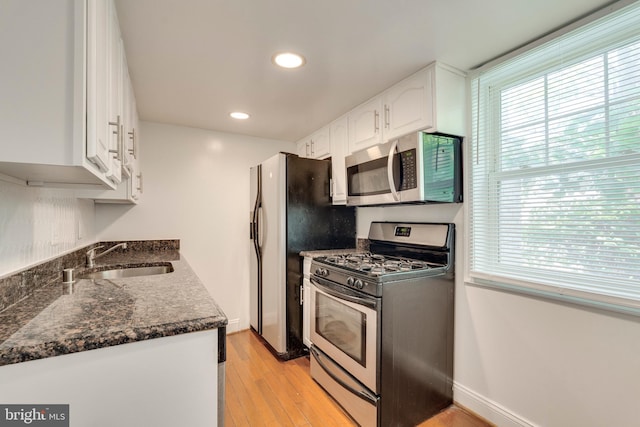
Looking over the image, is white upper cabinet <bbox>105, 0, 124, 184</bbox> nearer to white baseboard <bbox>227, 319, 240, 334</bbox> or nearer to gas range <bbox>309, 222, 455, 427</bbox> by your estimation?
gas range <bbox>309, 222, 455, 427</bbox>

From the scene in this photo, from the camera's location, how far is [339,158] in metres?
2.72

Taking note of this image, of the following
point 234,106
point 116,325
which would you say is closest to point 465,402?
point 116,325

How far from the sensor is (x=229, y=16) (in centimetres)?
140

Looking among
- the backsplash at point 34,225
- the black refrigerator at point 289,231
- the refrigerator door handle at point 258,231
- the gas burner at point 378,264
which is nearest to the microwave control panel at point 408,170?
the gas burner at point 378,264

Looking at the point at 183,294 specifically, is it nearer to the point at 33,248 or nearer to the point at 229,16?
the point at 33,248

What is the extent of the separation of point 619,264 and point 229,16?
2151 millimetres

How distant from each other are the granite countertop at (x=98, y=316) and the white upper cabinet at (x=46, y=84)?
0.47m

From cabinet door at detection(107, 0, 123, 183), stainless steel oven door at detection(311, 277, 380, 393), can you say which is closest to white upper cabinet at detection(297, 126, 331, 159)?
stainless steel oven door at detection(311, 277, 380, 393)

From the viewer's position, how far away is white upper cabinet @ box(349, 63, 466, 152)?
5.95 ft

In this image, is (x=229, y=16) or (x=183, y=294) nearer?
(x=183, y=294)

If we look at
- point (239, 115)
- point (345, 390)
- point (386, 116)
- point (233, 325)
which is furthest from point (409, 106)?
point (233, 325)

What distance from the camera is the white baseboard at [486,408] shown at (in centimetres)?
170

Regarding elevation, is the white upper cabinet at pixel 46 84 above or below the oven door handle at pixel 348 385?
above

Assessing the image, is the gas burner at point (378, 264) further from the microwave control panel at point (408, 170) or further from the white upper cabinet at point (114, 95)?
the white upper cabinet at point (114, 95)
